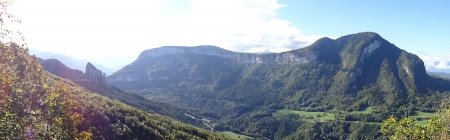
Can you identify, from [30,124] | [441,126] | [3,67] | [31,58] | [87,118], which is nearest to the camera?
[30,124]

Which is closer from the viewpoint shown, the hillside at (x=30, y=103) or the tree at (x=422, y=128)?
the hillside at (x=30, y=103)

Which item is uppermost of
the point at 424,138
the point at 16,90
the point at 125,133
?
the point at 16,90

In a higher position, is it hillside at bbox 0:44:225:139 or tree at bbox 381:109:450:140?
hillside at bbox 0:44:225:139

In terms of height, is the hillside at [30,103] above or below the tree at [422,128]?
above

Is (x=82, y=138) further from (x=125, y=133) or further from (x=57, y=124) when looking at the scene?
(x=125, y=133)

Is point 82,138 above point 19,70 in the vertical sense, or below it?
below

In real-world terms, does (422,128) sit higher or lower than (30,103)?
lower

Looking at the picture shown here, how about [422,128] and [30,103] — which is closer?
[30,103]

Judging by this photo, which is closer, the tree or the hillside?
the hillside

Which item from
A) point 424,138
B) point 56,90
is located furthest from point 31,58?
point 424,138

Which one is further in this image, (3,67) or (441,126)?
(441,126)

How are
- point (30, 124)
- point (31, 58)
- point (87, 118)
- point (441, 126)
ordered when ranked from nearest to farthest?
1. point (30, 124)
2. point (31, 58)
3. point (441, 126)
4. point (87, 118)
